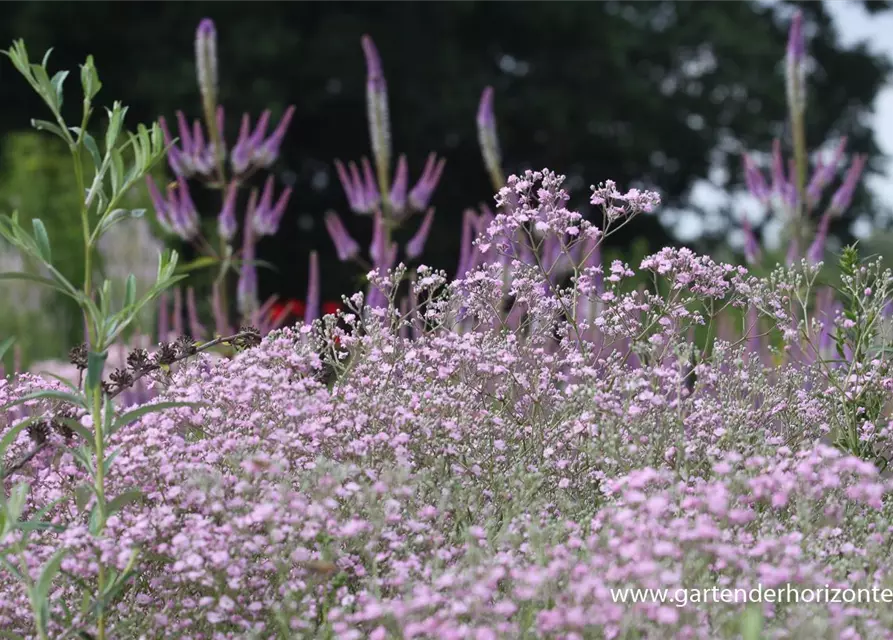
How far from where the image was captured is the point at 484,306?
11.9ft

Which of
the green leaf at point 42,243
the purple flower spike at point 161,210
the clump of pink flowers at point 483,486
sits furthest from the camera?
the purple flower spike at point 161,210

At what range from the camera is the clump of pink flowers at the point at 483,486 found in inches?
88.2

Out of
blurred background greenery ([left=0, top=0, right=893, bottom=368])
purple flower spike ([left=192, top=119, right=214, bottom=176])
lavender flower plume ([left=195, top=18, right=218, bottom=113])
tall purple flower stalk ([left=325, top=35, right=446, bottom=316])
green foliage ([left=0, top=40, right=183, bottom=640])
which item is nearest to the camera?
green foliage ([left=0, top=40, right=183, bottom=640])

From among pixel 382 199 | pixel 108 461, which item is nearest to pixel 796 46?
pixel 382 199

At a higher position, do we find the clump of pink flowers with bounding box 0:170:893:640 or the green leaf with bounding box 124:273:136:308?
the green leaf with bounding box 124:273:136:308

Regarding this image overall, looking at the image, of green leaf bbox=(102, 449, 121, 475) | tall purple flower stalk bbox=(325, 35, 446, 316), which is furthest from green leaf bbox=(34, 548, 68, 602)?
tall purple flower stalk bbox=(325, 35, 446, 316)

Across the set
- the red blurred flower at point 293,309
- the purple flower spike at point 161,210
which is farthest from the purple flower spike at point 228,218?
the red blurred flower at point 293,309

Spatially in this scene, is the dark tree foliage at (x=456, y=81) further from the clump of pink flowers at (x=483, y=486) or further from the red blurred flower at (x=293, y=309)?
the clump of pink flowers at (x=483, y=486)

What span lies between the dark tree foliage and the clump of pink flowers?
12.6 m

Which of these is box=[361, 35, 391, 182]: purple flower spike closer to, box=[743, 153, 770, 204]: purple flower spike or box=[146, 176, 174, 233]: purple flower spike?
box=[146, 176, 174, 233]: purple flower spike

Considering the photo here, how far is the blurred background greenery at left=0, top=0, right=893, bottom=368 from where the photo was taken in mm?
15867

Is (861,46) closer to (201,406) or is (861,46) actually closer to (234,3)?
(234,3)

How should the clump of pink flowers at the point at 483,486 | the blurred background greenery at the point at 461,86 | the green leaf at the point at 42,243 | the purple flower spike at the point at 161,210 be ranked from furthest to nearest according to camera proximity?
the blurred background greenery at the point at 461,86 → the purple flower spike at the point at 161,210 → the green leaf at the point at 42,243 → the clump of pink flowers at the point at 483,486

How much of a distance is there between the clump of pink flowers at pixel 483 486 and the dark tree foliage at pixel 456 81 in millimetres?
12641
